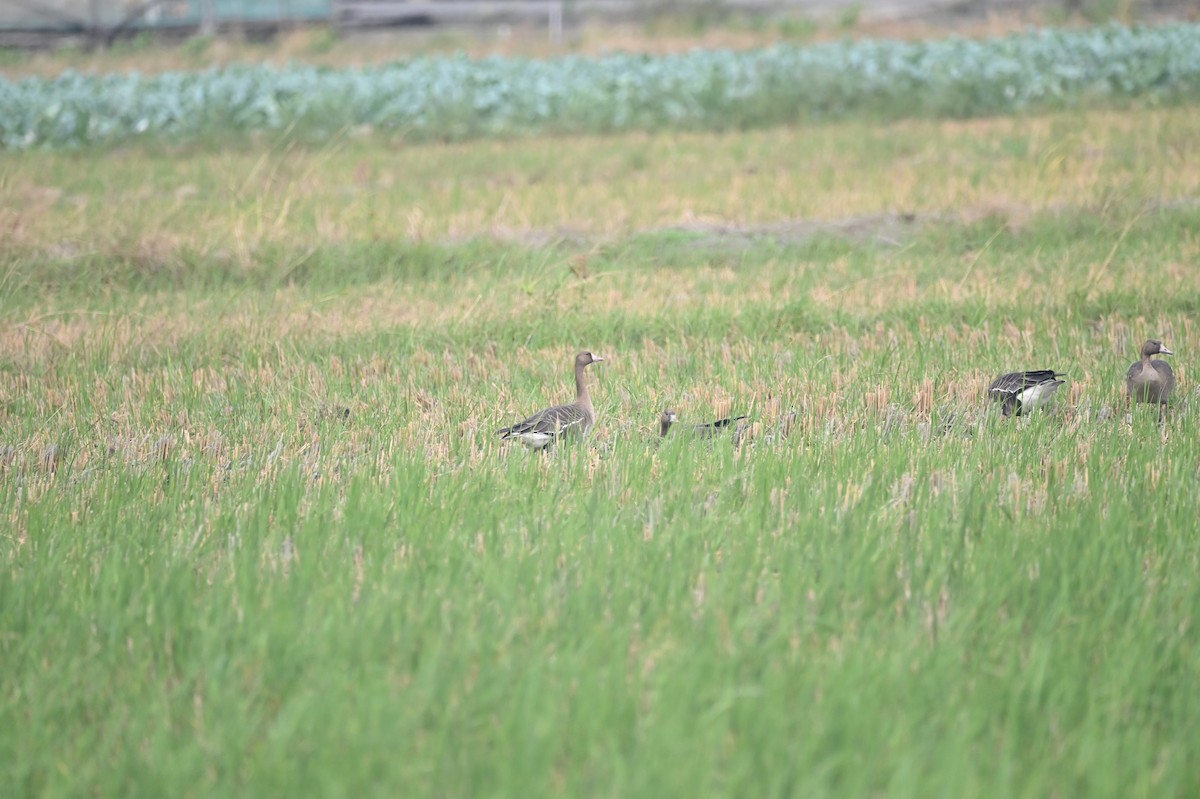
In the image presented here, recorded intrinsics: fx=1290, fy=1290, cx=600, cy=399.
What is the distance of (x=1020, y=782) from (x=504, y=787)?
1.15 metres

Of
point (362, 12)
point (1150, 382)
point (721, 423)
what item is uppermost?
point (362, 12)

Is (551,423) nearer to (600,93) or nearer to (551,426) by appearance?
(551,426)

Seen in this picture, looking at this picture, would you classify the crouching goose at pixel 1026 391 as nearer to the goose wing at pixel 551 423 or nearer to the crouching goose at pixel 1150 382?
the crouching goose at pixel 1150 382

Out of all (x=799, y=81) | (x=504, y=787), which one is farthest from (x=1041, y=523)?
(x=799, y=81)

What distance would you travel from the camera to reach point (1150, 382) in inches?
233

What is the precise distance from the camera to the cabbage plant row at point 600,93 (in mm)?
17391

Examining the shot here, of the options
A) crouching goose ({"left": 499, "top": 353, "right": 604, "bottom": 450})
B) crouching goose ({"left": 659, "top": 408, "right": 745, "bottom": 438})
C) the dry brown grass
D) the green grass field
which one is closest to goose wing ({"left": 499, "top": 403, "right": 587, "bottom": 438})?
crouching goose ({"left": 499, "top": 353, "right": 604, "bottom": 450})

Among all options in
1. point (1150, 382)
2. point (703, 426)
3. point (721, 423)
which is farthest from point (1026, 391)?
point (703, 426)

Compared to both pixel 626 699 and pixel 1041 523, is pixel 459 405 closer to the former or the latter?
pixel 1041 523

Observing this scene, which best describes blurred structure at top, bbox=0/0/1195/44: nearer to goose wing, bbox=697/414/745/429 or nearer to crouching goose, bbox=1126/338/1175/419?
crouching goose, bbox=1126/338/1175/419

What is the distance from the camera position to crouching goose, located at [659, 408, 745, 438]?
561 centimetres

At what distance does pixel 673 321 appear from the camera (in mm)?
8133

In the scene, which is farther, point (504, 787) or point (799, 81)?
point (799, 81)

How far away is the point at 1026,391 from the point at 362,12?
921 inches
